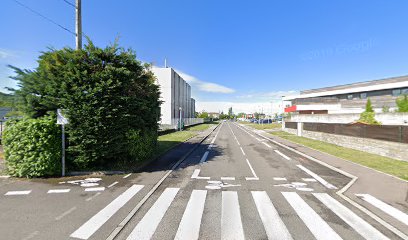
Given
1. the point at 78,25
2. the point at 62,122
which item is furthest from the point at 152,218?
the point at 78,25

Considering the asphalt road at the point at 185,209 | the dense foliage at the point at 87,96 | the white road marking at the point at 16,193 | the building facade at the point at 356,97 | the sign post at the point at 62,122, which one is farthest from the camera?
the building facade at the point at 356,97

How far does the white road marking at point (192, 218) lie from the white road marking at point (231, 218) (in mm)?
579

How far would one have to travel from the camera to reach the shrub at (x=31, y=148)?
7.74 metres

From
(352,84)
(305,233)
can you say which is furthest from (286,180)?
(352,84)

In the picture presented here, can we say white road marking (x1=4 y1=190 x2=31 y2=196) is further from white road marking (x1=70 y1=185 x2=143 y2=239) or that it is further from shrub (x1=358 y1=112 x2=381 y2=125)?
shrub (x1=358 y1=112 x2=381 y2=125)

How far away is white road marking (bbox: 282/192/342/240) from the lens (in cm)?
432

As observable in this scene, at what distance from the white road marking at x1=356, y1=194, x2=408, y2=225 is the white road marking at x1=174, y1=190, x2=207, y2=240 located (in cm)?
500

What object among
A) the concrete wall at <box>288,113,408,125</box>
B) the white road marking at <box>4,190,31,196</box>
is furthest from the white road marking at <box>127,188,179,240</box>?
the concrete wall at <box>288,113,408,125</box>

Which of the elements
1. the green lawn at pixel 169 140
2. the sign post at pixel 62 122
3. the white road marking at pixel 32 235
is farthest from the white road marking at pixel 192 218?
the green lawn at pixel 169 140

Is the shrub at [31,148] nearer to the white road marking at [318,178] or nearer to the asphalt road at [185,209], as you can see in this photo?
the asphalt road at [185,209]

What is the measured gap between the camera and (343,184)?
792cm

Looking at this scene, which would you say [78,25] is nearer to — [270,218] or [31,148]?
[31,148]

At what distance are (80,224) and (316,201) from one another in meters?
6.48

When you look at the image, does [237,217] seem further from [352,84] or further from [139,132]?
[352,84]
